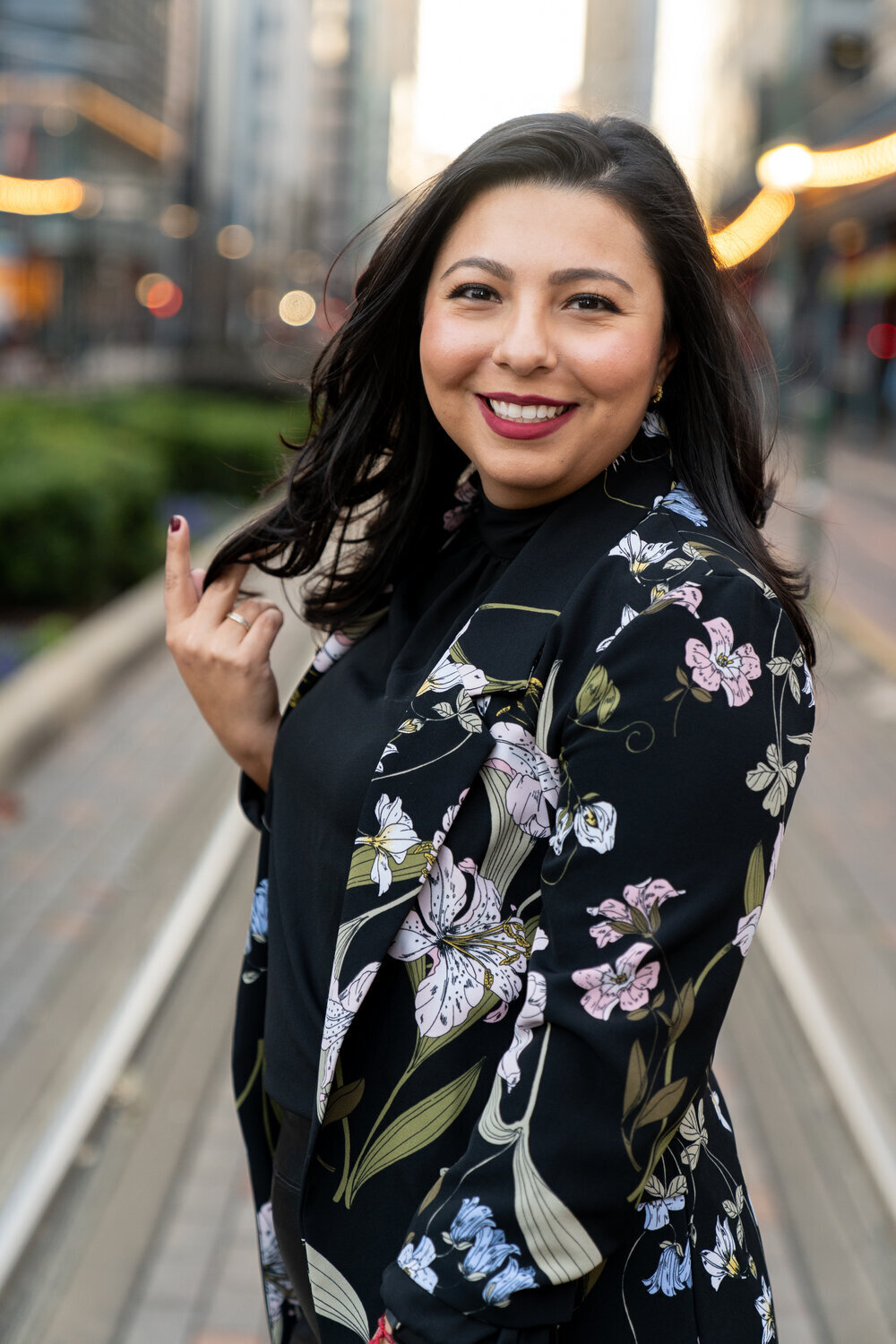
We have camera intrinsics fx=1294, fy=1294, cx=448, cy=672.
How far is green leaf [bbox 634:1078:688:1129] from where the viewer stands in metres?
1.13

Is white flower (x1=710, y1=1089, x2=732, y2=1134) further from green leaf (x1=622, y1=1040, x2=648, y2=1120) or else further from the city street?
the city street

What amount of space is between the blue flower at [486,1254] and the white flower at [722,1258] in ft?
1.04

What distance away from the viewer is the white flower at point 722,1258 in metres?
1.35

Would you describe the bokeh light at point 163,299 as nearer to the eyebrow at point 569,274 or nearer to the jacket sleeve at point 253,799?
the jacket sleeve at point 253,799

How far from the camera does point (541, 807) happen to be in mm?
1241

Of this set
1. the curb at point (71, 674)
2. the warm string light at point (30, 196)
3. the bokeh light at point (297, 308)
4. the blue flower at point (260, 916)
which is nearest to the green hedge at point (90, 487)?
the curb at point (71, 674)

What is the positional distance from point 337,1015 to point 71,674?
6825 millimetres

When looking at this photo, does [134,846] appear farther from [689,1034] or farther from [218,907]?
[689,1034]

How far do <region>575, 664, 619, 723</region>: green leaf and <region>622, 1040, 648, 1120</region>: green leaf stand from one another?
29cm

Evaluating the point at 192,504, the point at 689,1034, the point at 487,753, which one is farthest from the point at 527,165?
the point at 192,504

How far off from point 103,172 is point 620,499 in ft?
227

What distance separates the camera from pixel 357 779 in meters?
1.41

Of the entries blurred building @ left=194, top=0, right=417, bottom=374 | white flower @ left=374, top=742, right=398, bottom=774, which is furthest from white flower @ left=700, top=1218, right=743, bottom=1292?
blurred building @ left=194, top=0, right=417, bottom=374

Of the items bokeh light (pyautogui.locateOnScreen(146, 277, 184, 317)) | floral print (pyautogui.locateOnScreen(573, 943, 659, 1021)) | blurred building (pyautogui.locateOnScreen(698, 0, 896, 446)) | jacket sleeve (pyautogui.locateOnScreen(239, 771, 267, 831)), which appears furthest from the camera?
bokeh light (pyautogui.locateOnScreen(146, 277, 184, 317))
